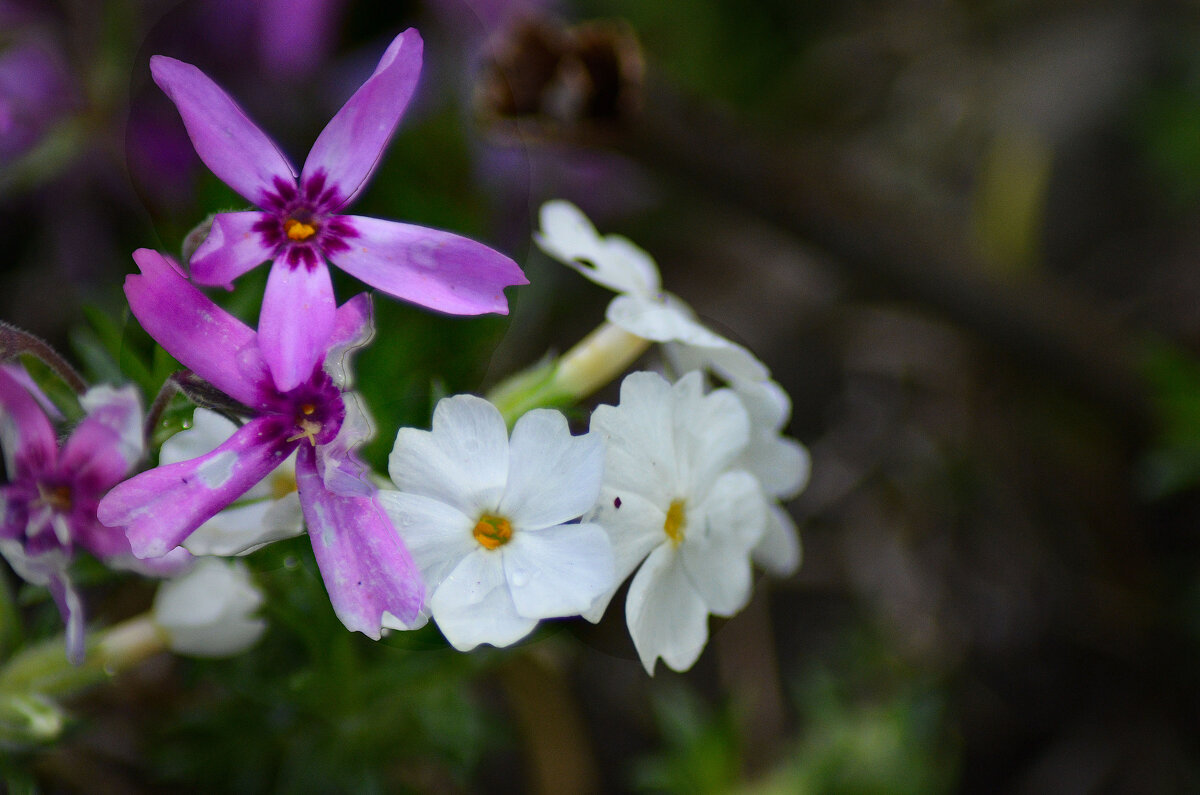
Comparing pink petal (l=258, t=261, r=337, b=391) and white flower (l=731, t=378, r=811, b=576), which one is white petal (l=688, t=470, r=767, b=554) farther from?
pink petal (l=258, t=261, r=337, b=391)

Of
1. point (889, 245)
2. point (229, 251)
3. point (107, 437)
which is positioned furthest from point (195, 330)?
point (889, 245)

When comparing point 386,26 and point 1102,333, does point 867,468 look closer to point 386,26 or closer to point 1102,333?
point 1102,333

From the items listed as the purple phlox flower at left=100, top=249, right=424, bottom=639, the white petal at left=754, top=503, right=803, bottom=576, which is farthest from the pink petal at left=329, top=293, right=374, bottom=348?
the white petal at left=754, top=503, right=803, bottom=576

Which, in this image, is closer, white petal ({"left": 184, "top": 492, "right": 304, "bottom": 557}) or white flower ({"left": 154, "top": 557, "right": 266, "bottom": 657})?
white petal ({"left": 184, "top": 492, "right": 304, "bottom": 557})

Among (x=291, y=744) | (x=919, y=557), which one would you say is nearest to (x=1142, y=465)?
(x=919, y=557)

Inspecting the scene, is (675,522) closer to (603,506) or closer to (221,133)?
(603,506)

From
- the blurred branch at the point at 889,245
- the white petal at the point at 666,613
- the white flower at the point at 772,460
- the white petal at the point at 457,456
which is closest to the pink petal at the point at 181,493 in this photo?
the white petal at the point at 457,456
